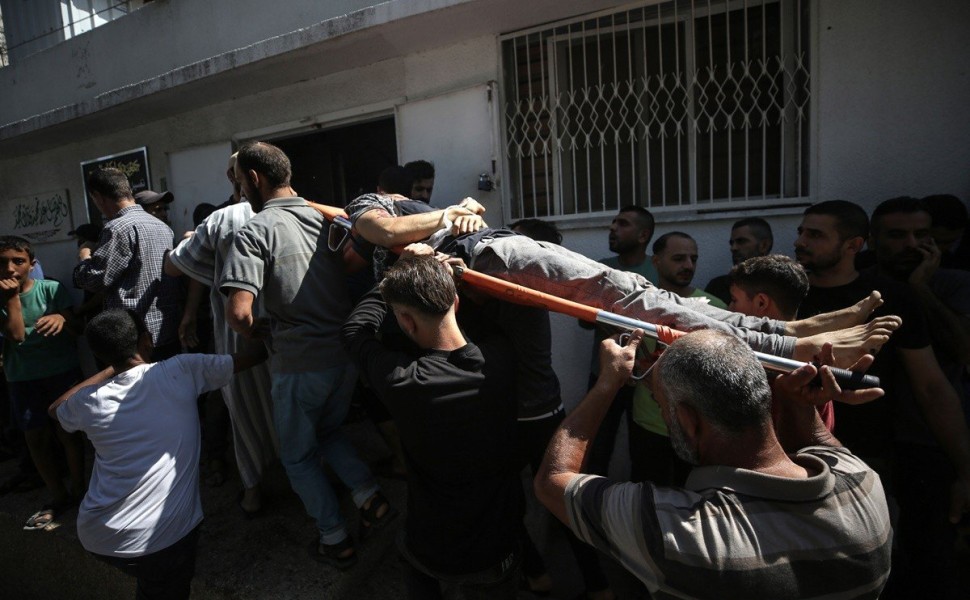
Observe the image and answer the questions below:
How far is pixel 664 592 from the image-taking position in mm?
1198

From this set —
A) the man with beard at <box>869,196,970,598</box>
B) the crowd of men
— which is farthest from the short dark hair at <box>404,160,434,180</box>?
the man with beard at <box>869,196,970,598</box>

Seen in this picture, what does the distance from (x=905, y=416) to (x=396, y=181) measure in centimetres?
290

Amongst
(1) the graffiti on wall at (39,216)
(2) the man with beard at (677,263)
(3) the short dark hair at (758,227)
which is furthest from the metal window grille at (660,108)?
(1) the graffiti on wall at (39,216)

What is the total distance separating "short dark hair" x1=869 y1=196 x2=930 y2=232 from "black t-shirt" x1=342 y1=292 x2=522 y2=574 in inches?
76.7

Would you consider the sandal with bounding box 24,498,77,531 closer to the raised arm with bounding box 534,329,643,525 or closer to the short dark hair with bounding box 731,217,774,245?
the raised arm with bounding box 534,329,643,525

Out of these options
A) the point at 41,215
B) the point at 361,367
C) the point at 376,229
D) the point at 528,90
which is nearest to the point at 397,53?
the point at 528,90

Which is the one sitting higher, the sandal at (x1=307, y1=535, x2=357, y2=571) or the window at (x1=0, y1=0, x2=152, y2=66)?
the window at (x1=0, y1=0, x2=152, y2=66)

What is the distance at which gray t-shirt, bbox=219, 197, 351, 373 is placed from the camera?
2244 millimetres

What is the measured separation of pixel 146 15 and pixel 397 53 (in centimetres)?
315

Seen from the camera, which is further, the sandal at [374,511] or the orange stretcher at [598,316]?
the sandal at [374,511]

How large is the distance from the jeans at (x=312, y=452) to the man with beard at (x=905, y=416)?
2.10 meters

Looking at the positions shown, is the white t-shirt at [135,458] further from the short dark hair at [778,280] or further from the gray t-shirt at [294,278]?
the short dark hair at [778,280]

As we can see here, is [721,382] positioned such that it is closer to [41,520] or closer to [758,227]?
[758,227]

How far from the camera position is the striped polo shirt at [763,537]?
1.12 meters
